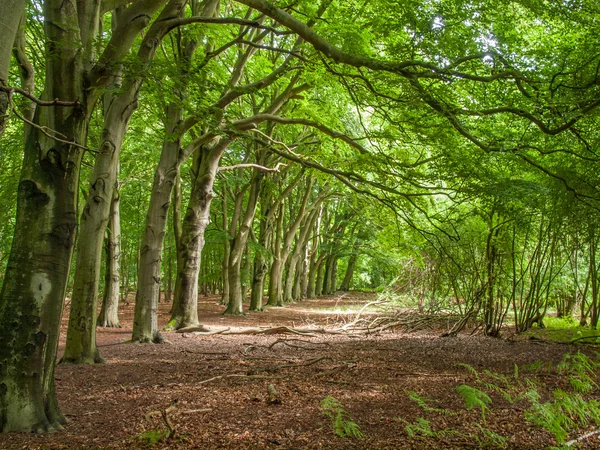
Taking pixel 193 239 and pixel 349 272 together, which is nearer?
pixel 193 239

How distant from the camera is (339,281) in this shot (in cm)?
5584

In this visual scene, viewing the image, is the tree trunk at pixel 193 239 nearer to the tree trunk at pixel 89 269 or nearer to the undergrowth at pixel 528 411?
the tree trunk at pixel 89 269

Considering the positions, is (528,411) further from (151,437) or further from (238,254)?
(238,254)

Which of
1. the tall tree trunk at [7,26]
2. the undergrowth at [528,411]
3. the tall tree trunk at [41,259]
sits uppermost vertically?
the tall tree trunk at [7,26]

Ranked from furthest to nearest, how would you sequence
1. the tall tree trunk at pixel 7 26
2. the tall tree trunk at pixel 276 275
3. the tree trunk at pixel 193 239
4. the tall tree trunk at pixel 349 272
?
the tall tree trunk at pixel 349 272, the tall tree trunk at pixel 276 275, the tree trunk at pixel 193 239, the tall tree trunk at pixel 7 26

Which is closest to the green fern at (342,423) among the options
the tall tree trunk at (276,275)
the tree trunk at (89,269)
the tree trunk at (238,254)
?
the tree trunk at (89,269)

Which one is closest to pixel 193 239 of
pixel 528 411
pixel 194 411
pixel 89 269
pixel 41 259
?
pixel 89 269

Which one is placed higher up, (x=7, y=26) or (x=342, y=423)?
(x=7, y=26)

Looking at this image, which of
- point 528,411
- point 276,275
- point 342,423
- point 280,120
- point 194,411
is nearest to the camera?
A: point 342,423

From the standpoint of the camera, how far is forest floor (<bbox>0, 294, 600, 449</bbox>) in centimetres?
360

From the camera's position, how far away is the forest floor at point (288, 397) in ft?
11.8

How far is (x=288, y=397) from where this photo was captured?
196 inches

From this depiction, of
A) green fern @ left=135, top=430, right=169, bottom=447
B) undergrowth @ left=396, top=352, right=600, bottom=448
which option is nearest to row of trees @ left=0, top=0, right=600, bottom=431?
green fern @ left=135, top=430, right=169, bottom=447

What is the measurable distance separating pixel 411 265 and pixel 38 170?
1162 centimetres
